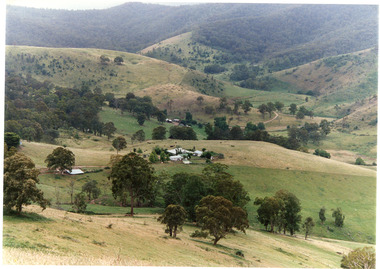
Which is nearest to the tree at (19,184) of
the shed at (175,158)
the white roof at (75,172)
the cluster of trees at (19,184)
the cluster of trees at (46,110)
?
the cluster of trees at (19,184)

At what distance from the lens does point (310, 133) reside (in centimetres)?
7956

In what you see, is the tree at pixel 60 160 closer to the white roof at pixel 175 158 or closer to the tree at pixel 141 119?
the white roof at pixel 175 158

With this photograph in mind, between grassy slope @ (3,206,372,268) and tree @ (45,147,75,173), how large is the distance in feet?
57.5

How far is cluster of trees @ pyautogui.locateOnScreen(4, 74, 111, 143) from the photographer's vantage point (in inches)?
2185

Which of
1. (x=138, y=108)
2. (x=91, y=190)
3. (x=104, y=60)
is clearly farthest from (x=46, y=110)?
(x=104, y=60)

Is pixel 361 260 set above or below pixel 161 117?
below

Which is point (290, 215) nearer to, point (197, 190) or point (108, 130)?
point (197, 190)

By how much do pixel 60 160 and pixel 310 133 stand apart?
64030 millimetres

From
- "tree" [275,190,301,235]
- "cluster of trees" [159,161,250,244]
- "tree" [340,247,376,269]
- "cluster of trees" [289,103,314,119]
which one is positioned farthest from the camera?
"cluster of trees" [289,103,314,119]

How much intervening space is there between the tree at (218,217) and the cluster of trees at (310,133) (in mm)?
57925

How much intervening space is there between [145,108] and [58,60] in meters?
53.0

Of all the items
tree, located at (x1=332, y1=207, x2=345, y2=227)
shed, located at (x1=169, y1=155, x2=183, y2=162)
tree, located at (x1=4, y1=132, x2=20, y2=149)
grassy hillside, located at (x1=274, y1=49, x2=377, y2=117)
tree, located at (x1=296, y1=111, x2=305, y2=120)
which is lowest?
tree, located at (x1=332, y1=207, x2=345, y2=227)

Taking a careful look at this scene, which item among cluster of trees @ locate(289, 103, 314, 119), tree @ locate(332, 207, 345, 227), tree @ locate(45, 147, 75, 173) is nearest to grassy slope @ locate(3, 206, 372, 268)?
tree @ locate(332, 207, 345, 227)

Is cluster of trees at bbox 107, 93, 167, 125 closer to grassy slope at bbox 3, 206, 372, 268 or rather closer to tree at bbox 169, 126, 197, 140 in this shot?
tree at bbox 169, 126, 197, 140
